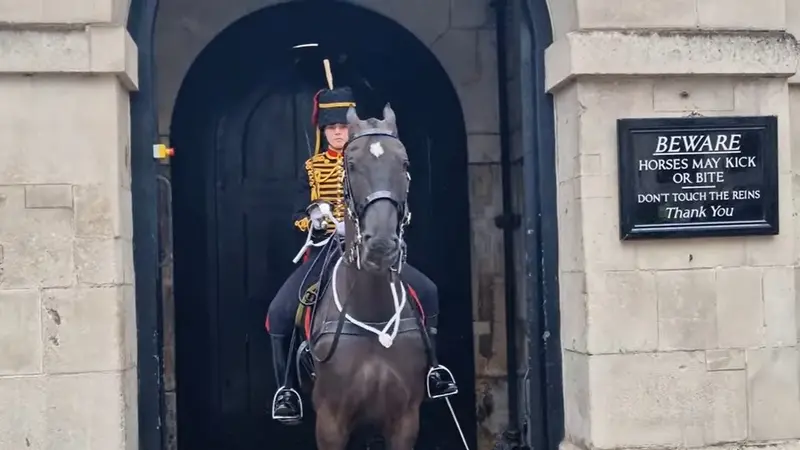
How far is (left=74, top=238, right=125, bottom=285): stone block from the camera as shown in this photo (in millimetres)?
5137

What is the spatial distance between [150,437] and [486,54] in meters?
3.75

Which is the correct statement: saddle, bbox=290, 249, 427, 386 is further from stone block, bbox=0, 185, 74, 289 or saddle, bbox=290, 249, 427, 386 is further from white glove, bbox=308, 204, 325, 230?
stone block, bbox=0, 185, 74, 289

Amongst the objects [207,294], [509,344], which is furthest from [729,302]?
[207,294]

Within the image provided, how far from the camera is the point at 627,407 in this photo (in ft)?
17.9

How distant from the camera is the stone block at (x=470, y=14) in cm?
784

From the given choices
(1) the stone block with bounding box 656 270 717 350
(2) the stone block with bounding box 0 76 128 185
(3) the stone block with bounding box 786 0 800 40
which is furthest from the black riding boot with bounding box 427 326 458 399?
(3) the stone block with bounding box 786 0 800 40

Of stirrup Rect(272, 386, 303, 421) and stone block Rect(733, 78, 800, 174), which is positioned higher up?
stone block Rect(733, 78, 800, 174)

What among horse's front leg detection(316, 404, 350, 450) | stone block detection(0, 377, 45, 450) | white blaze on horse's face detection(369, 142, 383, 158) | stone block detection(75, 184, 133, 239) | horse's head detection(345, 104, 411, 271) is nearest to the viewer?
horse's head detection(345, 104, 411, 271)

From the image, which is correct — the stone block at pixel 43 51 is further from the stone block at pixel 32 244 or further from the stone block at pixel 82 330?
the stone block at pixel 82 330

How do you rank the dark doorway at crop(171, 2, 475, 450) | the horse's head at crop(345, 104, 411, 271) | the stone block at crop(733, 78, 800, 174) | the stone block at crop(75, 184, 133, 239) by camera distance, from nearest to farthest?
the horse's head at crop(345, 104, 411, 271) → the stone block at crop(75, 184, 133, 239) → the stone block at crop(733, 78, 800, 174) → the dark doorway at crop(171, 2, 475, 450)

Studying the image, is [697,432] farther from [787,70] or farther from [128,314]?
[128,314]

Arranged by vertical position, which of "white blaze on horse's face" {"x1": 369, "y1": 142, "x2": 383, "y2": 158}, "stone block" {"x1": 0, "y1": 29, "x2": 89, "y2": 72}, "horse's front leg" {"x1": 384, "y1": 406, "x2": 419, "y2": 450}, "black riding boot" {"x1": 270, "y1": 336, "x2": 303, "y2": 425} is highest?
"stone block" {"x1": 0, "y1": 29, "x2": 89, "y2": 72}

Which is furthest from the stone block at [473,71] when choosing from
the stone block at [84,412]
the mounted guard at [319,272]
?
the stone block at [84,412]

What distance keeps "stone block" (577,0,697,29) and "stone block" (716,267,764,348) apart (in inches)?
51.0
